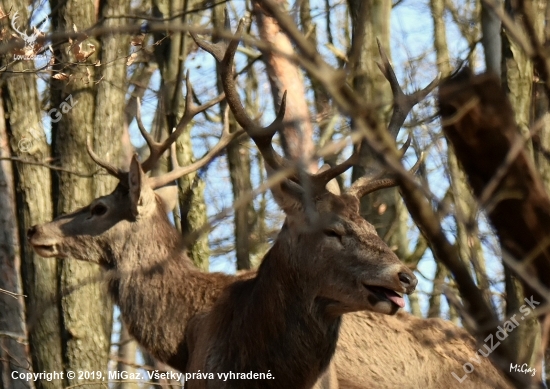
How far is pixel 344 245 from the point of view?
20.7 feet

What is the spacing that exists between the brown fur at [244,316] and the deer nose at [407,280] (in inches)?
8.6

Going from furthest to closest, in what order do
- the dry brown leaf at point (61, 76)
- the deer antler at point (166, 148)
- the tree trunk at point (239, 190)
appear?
the tree trunk at point (239, 190) < the deer antler at point (166, 148) < the dry brown leaf at point (61, 76)

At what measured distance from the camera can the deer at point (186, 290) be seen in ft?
21.9

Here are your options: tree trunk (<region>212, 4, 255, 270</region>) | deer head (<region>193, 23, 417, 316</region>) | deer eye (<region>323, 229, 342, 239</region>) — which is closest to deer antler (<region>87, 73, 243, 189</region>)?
deer head (<region>193, 23, 417, 316</region>)

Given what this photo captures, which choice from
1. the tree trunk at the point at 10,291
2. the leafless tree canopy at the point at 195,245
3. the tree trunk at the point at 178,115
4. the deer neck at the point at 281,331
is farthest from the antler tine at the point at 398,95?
the tree trunk at the point at 178,115

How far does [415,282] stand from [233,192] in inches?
217

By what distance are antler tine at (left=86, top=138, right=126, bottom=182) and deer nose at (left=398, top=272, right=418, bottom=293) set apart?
299 cm

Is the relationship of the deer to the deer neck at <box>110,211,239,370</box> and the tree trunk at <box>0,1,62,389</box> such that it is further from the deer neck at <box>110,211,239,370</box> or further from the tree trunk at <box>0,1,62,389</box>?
the tree trunk at <box>0,1,62,389</box>

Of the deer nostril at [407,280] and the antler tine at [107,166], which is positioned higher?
the antler tine at [107,166]

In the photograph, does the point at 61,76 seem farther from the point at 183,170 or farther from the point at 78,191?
the point at 183,170

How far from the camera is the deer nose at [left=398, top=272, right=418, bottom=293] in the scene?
233 inches

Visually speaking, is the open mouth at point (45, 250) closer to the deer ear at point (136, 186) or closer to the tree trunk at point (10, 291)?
the tree trunk at point (10, 291)

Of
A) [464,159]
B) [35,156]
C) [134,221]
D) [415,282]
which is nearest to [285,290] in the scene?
[415,282]

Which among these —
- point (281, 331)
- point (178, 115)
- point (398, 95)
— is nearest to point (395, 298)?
point (281, 331)
